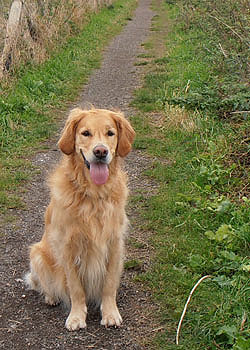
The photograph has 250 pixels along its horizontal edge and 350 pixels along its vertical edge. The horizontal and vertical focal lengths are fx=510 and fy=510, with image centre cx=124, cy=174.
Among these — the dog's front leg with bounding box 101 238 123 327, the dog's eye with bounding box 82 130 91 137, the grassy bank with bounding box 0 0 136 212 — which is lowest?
the grassy bank with bounding box 0 0 136 212

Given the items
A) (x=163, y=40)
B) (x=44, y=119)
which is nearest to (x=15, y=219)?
(x=44, y=119)

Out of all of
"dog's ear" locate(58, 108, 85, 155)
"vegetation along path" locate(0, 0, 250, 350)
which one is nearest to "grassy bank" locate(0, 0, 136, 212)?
"vegetation along path" locate(0, 0, 250, 350)

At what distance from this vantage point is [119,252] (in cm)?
354

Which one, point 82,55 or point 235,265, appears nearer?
point 235,265

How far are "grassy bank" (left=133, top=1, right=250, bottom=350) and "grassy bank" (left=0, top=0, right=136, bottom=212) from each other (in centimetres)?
137

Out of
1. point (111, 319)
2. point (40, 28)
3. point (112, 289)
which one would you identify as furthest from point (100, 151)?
point (40, 28)

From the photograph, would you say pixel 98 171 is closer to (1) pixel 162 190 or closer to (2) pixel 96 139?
(2) pixel 96 139

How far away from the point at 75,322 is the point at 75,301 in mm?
143

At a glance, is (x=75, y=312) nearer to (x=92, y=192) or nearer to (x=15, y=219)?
(x=92, y=192)

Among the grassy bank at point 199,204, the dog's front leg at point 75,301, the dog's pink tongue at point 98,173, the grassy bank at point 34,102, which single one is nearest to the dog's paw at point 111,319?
the dog's front leg at point 75,301

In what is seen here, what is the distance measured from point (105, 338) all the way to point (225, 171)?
243 centimetres

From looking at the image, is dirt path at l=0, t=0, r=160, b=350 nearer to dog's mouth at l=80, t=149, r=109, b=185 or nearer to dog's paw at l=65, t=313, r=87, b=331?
dog's paw at l=65, t=313, r=87, b=331

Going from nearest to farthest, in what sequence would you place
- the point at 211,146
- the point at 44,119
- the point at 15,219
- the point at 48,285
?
the point at 48,285, the point at 15,219, the point at 211,146, the point at 44,119

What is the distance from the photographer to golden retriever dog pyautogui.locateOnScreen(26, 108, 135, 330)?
11.0 feet
